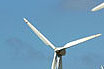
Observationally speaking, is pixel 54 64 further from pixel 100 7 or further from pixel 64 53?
pixel 100 7

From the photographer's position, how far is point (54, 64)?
372ft

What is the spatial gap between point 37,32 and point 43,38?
2521 millimetres

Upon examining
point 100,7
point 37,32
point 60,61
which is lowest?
point 100,7

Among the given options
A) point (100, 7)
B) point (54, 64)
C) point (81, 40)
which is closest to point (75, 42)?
point (81, 40)

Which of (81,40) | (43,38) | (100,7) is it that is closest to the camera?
(100,7)

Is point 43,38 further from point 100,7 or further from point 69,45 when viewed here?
point 100,7

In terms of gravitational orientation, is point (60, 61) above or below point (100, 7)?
above

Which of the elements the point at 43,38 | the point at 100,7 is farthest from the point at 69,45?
the point at 100,7

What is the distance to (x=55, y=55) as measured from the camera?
371 ft

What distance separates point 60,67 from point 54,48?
5250 mm

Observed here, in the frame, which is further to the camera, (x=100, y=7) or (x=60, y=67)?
(x=60, y=67)

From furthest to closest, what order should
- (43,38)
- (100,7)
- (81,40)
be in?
(43,38)
(81,40)
(100,7)

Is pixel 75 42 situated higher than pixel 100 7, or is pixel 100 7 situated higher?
pixel 75 42

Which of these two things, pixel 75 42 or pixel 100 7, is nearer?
pixel 100 7
